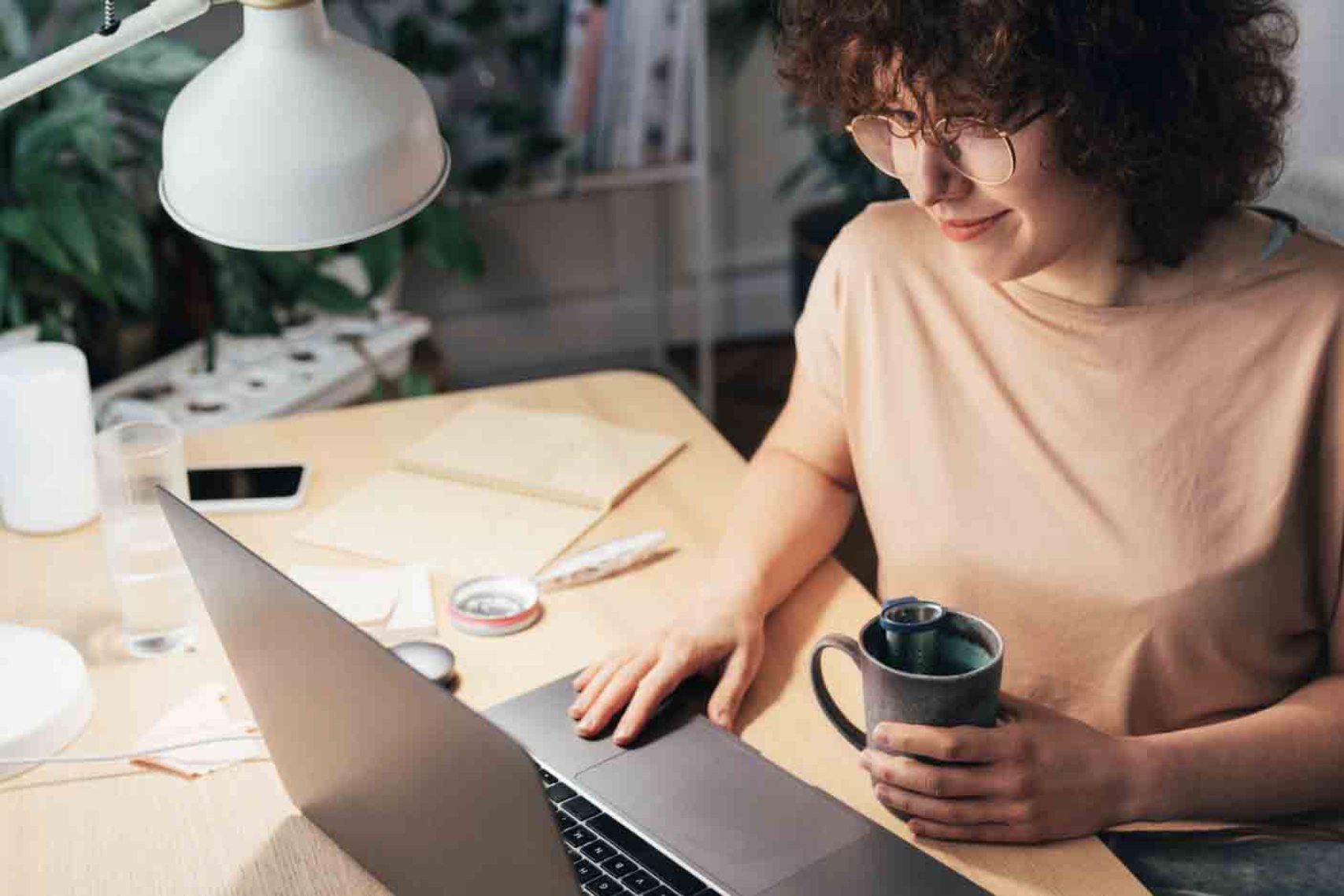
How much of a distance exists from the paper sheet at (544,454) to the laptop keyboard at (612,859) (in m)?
0.46

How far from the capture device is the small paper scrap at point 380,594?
1232 mm

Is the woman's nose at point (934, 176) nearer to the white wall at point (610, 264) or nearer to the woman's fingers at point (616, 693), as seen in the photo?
the woman's fingers at point (616, 693)

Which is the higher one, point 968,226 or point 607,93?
point 968,226

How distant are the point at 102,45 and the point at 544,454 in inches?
25.6

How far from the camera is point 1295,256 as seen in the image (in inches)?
46.1

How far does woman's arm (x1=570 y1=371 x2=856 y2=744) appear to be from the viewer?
110 cm

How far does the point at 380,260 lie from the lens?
264cm

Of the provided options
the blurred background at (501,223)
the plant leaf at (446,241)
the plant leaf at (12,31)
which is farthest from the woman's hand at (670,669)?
the plant leaf at (446,241)

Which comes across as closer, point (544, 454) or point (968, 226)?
point (968, 226)

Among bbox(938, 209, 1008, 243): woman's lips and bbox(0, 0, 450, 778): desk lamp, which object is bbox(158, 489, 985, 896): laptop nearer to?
bbox(0, 0, 450, 778): desk lamp

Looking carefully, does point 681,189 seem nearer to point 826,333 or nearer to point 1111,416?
point 826,333

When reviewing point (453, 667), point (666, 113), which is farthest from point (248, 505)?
point (666, 113)

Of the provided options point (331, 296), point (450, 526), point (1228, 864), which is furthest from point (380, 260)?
point (1228, 864)

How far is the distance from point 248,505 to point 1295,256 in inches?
36.0
